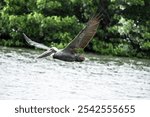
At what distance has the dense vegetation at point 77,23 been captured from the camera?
31.4 m

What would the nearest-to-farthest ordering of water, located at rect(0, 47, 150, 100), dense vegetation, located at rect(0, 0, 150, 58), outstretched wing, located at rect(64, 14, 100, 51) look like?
outstretched wing, located at rect(64, 14, 100, 51) < water, located at rect(0, 47, 150, 100) < dense vegetation, located at rect(0, 0, 150, 58)

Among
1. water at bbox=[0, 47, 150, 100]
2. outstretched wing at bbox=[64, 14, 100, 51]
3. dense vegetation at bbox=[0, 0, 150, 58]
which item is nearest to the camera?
outstretched wing at bbox=[64, 14, 100, 51]

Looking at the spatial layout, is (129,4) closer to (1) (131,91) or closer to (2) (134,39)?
(2) (134,39)

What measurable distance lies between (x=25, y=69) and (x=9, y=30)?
28.7ft

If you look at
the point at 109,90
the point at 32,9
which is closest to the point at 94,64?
the point at 109,90

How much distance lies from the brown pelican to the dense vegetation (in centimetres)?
1589

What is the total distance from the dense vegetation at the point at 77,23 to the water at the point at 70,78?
2680 millimetres

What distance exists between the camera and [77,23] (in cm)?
3162

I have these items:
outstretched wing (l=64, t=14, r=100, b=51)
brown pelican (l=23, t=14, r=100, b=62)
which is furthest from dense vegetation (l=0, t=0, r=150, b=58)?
outstretched wing (l=64, t=14, r=100, b=51)

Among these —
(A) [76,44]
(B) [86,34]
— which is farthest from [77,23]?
(B) [86,34]

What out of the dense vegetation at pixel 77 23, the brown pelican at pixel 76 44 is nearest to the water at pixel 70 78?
the dense vegetation at pixel 77 23

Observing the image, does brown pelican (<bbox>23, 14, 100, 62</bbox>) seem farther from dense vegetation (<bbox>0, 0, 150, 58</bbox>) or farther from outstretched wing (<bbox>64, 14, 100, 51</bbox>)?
dense vegetation (<bbox>0, 0, 150, 58</bbox>)

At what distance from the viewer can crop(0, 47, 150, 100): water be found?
66.5ft

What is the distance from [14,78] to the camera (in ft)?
72.2
